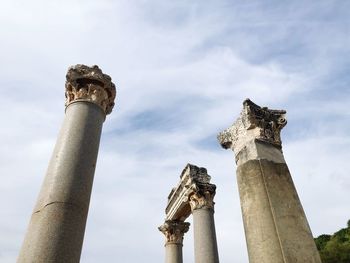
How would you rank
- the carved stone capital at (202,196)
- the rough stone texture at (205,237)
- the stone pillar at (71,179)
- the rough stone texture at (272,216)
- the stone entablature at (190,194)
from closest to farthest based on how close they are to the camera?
the stone pillar at (71,179) < the rough stone texture at (272,216) < the rough stone texture at (205,237) < the carved stone capital at (202,196) < the stone entablature at (190,194)

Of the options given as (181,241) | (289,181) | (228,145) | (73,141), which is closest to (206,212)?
(181,241)

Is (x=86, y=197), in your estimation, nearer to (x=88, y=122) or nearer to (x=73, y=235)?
(x=73, y=235)

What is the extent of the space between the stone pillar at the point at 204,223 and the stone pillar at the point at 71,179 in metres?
8.33

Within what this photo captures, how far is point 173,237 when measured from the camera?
707 inches

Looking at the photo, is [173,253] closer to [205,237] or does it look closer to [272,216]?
[205,237]

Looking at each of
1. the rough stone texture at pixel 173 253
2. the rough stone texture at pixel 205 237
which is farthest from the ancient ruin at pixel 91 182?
the rough stone texture at pixel 173 253

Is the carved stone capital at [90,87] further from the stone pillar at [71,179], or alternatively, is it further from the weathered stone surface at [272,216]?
the weathered stone surface at [272,216]

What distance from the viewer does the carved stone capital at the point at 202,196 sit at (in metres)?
15.0

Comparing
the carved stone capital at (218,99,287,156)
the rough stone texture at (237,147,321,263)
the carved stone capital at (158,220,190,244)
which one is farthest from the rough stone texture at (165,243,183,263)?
the rough stone texture at (237,147,321,263)

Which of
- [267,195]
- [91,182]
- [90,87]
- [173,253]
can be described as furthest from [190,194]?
[91,182]

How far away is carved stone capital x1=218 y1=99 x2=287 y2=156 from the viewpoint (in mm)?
7407

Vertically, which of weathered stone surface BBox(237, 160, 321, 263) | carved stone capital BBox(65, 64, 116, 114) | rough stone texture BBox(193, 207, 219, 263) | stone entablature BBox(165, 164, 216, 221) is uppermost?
stone entablature BBox(165, 164, 216, 221)

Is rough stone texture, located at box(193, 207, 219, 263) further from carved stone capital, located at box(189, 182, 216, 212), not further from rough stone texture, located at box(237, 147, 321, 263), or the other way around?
rough stone texture, located at box(237, 147, 321, 263)

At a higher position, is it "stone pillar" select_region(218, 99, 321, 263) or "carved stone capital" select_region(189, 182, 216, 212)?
"carved stone capital" select_region(189, 182, 216, 212)
